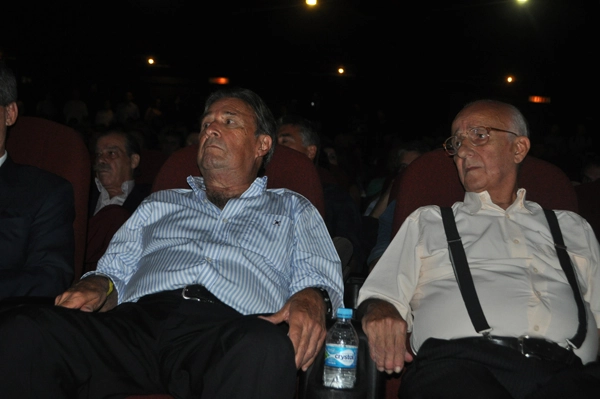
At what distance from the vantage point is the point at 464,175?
260 cm

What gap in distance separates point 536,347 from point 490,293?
247mm

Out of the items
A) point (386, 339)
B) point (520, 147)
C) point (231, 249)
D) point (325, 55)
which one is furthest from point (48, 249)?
point (325, 55)

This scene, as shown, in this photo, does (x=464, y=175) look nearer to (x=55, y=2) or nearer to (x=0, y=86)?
(x=0, y=86)

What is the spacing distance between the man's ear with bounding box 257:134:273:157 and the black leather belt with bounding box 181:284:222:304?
2.52 feet

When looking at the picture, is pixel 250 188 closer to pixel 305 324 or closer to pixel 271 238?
pixel 271 238

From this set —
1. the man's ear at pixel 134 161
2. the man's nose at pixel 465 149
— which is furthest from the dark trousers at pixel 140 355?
the man's ear at pixel 134 161

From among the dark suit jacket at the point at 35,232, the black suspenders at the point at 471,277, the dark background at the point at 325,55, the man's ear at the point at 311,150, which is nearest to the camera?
the black suspenders at the point at 471,277

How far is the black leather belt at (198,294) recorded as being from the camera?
7.29 ft

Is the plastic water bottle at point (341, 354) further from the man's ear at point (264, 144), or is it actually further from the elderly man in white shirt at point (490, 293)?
the man's ear at point (264, 144)

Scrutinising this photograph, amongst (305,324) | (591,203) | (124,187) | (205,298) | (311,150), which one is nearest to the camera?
(305,324)

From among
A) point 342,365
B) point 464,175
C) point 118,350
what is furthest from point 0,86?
point 464,175

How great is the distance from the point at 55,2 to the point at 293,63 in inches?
262

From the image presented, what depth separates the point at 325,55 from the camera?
17453 mm

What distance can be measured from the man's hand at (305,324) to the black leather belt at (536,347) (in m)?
0.55
